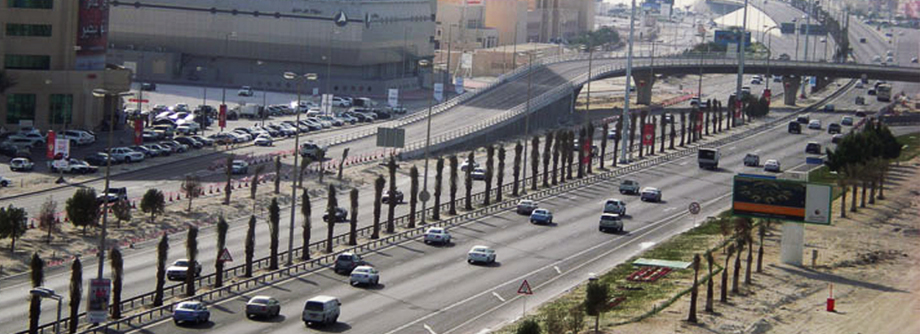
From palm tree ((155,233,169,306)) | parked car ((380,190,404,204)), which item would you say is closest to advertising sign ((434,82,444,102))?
parked car ((380,190,404,204))

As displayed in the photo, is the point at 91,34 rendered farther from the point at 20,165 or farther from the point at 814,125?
the point at 814,125

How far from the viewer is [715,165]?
439 ft

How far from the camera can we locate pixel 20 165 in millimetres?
110562

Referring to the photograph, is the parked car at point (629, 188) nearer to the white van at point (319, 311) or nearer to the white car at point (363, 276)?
the white car at point (363, 276)

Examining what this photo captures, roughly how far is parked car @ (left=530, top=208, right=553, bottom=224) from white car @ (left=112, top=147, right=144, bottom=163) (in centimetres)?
3321

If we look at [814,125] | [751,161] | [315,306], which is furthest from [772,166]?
[315,306]

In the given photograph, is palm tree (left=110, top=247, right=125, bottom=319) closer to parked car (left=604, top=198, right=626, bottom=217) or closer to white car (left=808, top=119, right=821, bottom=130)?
parked car (left=604, top=198, right=626, bottom=217)

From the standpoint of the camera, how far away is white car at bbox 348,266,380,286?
76.8 metres

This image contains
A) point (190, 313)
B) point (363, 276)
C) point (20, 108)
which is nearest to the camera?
point (190, 313)

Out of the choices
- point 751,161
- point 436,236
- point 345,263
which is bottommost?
point 345,263

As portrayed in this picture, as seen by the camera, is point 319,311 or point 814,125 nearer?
point 319,311

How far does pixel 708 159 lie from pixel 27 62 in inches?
2210

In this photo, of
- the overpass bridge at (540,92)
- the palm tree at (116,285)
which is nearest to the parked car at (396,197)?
the overpass bridge at (540,92)

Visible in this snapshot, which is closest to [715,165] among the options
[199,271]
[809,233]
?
[809,233]
